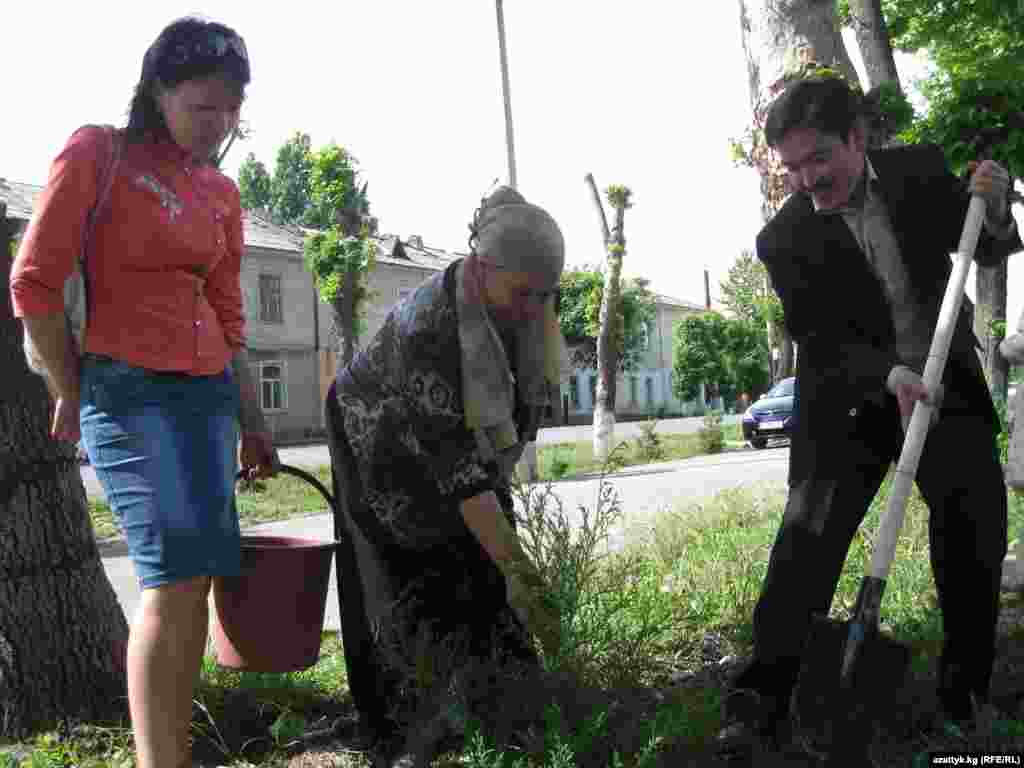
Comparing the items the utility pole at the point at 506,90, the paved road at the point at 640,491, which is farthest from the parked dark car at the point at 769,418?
the utility pole at the point at 506,90

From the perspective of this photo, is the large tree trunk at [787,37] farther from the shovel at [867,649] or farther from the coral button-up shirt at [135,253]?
the coral button-up shirt at [135,253]

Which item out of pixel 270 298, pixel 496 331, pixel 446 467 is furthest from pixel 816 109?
pixel 270 298

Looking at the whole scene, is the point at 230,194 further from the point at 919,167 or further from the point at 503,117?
the point at 503,117

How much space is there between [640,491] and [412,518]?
34.1 ft

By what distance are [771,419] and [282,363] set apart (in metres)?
20.3

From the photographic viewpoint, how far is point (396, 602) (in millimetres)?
2805

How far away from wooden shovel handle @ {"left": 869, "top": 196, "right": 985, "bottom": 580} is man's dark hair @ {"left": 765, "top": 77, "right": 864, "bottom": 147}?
0.44 meters

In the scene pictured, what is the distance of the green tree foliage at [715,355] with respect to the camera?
5388cm

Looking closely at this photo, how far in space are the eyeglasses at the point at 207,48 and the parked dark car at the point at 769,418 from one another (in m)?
21.2

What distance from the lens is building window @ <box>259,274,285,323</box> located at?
Result: 37281 mm

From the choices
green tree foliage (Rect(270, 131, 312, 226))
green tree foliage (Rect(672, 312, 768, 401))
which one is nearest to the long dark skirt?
green tree foliage (Rect(672, 312, 768, 401))

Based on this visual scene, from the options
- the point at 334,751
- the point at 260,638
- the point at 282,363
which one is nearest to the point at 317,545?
the point at 260,638

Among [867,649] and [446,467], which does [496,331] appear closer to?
[446,467]

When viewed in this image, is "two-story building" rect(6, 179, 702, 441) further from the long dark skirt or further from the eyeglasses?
the eyeglasses
